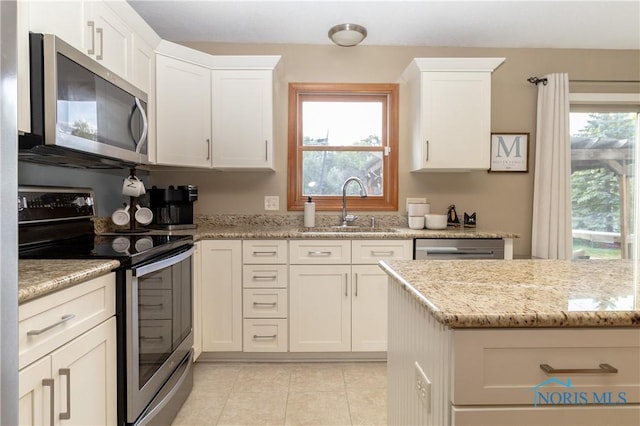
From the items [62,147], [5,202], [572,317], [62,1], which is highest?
[62,1]

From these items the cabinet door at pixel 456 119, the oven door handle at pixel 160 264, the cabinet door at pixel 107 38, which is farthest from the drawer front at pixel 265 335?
the cabinet door at pixel 107 38

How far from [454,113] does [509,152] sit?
2.47 feet

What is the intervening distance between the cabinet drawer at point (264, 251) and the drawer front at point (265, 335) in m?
0.41

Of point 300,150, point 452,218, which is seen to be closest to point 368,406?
point 452,218

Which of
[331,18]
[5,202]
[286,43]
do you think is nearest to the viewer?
[5,202]

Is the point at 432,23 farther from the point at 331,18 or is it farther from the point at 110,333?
the point at 110,333

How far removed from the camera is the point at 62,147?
1.46 meters

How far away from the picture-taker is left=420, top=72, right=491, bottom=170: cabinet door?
9.16 ft

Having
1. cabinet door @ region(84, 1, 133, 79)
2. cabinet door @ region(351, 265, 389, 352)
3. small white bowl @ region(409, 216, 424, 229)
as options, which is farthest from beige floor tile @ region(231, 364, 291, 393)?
cabinet door @ region(84, 1, 133, 79)

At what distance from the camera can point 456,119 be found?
2.81 m

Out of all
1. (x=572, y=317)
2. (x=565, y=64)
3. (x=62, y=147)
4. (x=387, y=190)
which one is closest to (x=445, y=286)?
(x=572, y=317)

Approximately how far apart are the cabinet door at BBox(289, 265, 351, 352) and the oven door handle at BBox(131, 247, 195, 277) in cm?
79

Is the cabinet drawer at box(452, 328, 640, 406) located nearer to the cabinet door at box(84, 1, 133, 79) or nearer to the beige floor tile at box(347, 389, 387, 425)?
the beige floor tile at box(347, 389, 387, 425)

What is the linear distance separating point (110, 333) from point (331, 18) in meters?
2.43
